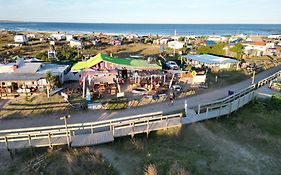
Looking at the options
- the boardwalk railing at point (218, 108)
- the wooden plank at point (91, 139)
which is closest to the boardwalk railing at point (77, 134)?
the wooden plank at point (91, 139)

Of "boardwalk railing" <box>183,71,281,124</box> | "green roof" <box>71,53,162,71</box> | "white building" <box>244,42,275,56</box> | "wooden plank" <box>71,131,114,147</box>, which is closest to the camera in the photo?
"wooden plank" <box>71,131,114,147</box>

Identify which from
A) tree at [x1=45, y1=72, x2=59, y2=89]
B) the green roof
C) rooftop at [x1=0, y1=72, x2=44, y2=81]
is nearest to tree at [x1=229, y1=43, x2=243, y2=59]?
the green roof

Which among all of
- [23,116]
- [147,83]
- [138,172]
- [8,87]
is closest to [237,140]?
[138,172]

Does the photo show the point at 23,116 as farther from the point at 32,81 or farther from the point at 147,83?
the point at 147,83

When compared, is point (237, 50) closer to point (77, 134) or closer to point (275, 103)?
point (275, 103)

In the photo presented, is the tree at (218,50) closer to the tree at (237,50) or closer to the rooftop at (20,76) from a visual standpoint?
the tree at (237,50)

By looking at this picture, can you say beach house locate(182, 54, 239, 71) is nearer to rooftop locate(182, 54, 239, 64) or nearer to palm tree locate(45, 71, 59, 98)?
rooftop locate(182, 54, 239, 64)

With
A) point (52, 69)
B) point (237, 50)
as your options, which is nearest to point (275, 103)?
point (52, 69)

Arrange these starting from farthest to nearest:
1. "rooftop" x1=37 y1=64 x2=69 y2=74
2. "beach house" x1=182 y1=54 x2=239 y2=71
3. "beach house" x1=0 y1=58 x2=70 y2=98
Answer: "beach house" x1=182 y1=54 x2=239 y2=71
"rooftop" x1=37 y1=64 x2=69 y2=74
"beach house" x1=0 y1=58 x2=70 y2=98
